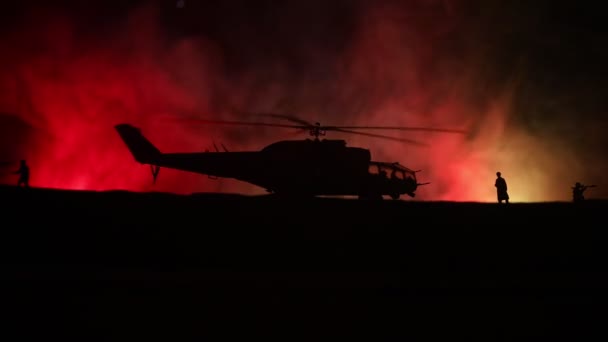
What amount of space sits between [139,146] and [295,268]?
45.9ft

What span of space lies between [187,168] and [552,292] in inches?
548

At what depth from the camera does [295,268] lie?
30.0 ft

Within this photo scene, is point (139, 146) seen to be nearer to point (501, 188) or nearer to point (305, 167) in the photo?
point (305, 167)

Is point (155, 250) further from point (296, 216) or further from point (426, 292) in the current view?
point (426, 292)

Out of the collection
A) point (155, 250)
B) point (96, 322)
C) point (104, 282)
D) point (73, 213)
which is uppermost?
point (73, 213)

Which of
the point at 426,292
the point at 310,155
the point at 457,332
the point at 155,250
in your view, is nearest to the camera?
the point at 457,332

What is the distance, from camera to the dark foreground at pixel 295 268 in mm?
6160

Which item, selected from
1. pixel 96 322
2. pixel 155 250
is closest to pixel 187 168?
pixel 155 250

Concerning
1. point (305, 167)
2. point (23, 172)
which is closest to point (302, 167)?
point (305, 167)

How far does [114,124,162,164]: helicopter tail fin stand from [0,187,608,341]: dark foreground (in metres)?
9.59

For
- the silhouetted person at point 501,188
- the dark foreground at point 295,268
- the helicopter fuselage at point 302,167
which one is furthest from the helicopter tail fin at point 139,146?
the silhouetted person at point 501,188

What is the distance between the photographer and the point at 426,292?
6.99 metres

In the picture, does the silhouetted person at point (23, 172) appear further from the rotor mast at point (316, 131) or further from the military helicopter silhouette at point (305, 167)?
the rotor mast at point (316, 131)

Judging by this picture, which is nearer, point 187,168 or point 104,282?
point 104,282
